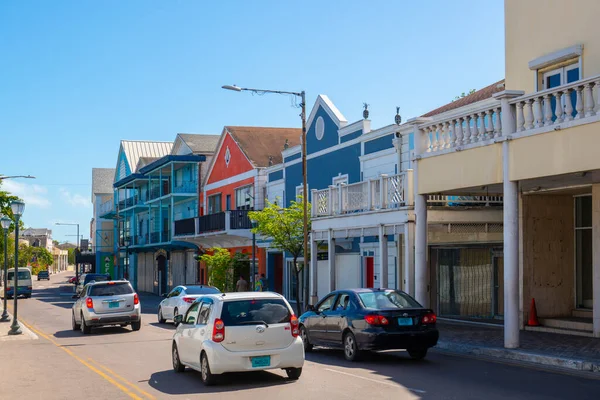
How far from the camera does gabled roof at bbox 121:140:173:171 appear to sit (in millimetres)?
75681

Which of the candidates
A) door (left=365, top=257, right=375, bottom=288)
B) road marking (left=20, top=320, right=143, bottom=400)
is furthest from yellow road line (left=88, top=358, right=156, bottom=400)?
door (left=365, top=257, right=375, bottom=288)

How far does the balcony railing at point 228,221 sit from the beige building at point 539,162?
18917 millimetres

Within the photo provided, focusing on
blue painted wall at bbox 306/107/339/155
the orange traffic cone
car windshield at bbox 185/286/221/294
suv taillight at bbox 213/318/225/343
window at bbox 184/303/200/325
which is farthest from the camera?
blue painted wall at bbox 306/107/339/155

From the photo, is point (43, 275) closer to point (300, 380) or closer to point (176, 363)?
point (176, 363)

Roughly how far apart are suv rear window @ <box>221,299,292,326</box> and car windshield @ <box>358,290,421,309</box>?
3.40 meters

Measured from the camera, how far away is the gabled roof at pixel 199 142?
54037 mm

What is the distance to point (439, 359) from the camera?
1667 cm

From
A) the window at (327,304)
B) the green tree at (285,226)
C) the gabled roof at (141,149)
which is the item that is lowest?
the window at (327,304)

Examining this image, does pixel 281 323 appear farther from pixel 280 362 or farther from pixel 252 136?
pixel 252 136

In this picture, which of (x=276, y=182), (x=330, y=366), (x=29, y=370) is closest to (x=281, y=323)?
(x=330, y=366)

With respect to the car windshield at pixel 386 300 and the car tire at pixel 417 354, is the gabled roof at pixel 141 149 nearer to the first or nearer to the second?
the car windshield at pixel 386 300

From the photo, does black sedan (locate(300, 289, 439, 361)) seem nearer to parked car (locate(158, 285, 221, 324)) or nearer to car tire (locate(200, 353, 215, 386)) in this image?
car tire (locate(200, 353, 215, 386))

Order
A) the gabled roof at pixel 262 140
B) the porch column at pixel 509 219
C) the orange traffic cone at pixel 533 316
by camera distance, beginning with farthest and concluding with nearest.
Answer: the gabled roof at pixel 262 140 < the orange traffic cone at pixel 533 316 < the porch column at pixel 509 219

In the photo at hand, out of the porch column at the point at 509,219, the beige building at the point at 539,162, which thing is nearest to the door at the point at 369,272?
A: the beige building at the point at 539,162
